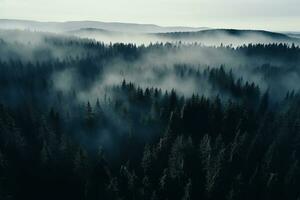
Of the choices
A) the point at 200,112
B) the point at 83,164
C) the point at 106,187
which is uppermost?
the point at 200,112

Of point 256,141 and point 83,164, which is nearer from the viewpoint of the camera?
point 83,164

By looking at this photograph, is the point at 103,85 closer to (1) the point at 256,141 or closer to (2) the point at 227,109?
(2) the point at 227,109

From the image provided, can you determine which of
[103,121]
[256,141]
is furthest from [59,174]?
[256,141]

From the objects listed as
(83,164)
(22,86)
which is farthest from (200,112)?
(22,86)

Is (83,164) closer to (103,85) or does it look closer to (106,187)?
(106,187)

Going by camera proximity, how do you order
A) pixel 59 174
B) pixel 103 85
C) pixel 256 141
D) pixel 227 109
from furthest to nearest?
pixel 103 85
pixel 227 109
pixel 256 141
pixel 59 174

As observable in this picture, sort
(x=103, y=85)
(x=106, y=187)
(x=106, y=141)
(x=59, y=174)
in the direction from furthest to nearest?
(x=103, y=85)
(x=106, y=141)
(x=59, y=174)
(x=106, y=187)

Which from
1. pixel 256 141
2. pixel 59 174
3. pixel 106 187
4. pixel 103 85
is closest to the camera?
pixel 106 187

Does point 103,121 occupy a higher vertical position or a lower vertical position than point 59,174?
higher

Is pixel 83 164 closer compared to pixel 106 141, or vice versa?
pixel 83 164

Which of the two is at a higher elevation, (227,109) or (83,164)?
(227,109)
